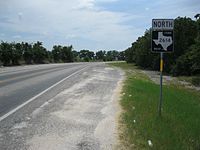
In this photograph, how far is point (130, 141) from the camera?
8.30 m

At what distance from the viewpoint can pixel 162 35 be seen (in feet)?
36.2

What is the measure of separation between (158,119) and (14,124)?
3.83 meters

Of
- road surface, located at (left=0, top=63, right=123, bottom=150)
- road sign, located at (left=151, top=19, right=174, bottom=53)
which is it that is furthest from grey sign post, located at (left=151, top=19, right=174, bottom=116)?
road surface, located at (left=0, top=63, right=123, bottom=150)

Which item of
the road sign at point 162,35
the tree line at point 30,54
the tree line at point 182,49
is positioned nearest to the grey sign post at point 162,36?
the road sign at point 162,35

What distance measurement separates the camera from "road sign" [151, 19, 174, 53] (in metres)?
11.0

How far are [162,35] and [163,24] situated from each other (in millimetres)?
318

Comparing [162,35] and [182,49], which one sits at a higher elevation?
[162,35]

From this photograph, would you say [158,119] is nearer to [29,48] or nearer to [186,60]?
[186,60]

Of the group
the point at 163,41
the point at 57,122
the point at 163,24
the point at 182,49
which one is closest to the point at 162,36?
the point at 163,41

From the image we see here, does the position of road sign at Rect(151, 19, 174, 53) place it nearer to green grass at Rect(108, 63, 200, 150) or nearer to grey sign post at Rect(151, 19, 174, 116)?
grey sign post at Rect(151, 19, 174, 116)

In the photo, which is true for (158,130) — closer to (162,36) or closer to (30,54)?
(162,36)

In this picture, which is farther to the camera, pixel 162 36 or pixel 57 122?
pixel 162 36

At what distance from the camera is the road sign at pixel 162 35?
11.0 metres

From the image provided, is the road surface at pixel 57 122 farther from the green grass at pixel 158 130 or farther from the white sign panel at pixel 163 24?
the white sign panel at pixel 163 24
